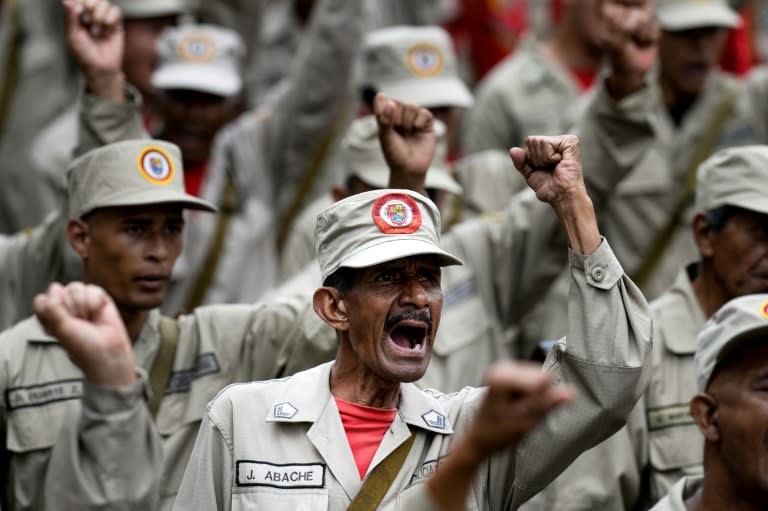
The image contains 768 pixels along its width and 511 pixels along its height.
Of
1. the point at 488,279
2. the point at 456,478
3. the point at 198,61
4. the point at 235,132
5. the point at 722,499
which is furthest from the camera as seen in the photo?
the point at 235,132

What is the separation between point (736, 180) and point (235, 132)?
11.8ft

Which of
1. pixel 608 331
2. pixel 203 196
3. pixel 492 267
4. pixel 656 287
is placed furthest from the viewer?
pixel 203 196

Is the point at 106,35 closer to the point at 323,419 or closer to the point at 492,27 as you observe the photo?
the point at 323,419

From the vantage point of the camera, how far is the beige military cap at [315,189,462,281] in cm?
480

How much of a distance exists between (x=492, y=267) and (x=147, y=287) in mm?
1786

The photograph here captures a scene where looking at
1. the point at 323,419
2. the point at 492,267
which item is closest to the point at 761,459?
the point at 323,419

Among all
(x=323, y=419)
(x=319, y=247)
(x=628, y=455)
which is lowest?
(x=628, y=455)

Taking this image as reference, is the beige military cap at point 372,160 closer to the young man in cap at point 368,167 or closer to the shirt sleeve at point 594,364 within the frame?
the young man in cap at point 368,167

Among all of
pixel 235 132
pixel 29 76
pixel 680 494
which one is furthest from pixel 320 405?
pixel 29 76

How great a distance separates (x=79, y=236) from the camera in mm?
6234

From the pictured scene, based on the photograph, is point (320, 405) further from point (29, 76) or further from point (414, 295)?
point (29, 76)

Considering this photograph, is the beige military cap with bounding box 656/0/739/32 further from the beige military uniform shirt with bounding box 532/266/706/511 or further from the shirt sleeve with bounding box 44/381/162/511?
the shirt sleeve with bounding box 44/381/162/511

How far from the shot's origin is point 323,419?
190 inches

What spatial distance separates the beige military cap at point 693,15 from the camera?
339 inches
